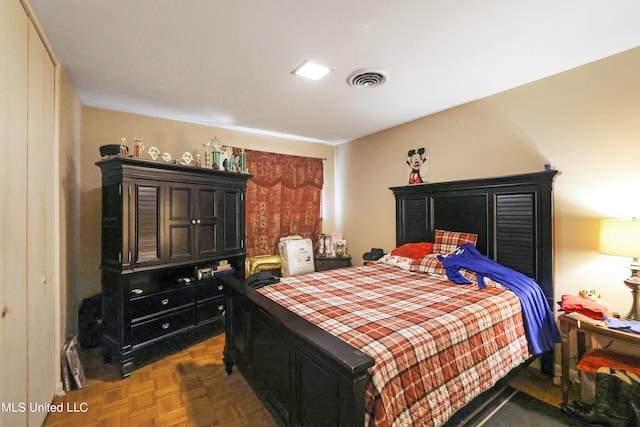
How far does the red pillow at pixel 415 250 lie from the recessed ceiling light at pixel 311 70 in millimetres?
2053

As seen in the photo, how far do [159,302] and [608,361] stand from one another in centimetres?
349

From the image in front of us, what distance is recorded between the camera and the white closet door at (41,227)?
154 cm

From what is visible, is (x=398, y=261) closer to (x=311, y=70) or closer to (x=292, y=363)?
(x=292, y=363)

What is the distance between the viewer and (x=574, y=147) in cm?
226

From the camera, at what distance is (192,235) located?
9.27 feet

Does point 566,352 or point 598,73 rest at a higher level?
point 598,73

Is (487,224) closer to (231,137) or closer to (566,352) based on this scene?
(566,352)

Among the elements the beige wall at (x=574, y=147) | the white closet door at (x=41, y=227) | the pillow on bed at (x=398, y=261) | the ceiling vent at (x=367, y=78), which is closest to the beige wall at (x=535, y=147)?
the beige wall at (x=574, y=147)

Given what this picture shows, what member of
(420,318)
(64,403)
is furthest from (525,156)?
(64,403)

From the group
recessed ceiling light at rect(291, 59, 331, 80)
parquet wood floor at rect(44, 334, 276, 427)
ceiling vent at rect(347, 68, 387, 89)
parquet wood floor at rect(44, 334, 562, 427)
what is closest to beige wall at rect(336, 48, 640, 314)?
parquet wood floor at rect(44, 334, 562, 427)

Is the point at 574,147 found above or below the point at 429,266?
above

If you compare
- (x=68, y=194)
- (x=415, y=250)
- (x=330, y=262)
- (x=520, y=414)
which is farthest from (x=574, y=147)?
(x=68, y=194)

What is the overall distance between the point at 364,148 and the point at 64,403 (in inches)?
162

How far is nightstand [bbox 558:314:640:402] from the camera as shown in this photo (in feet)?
5.65
